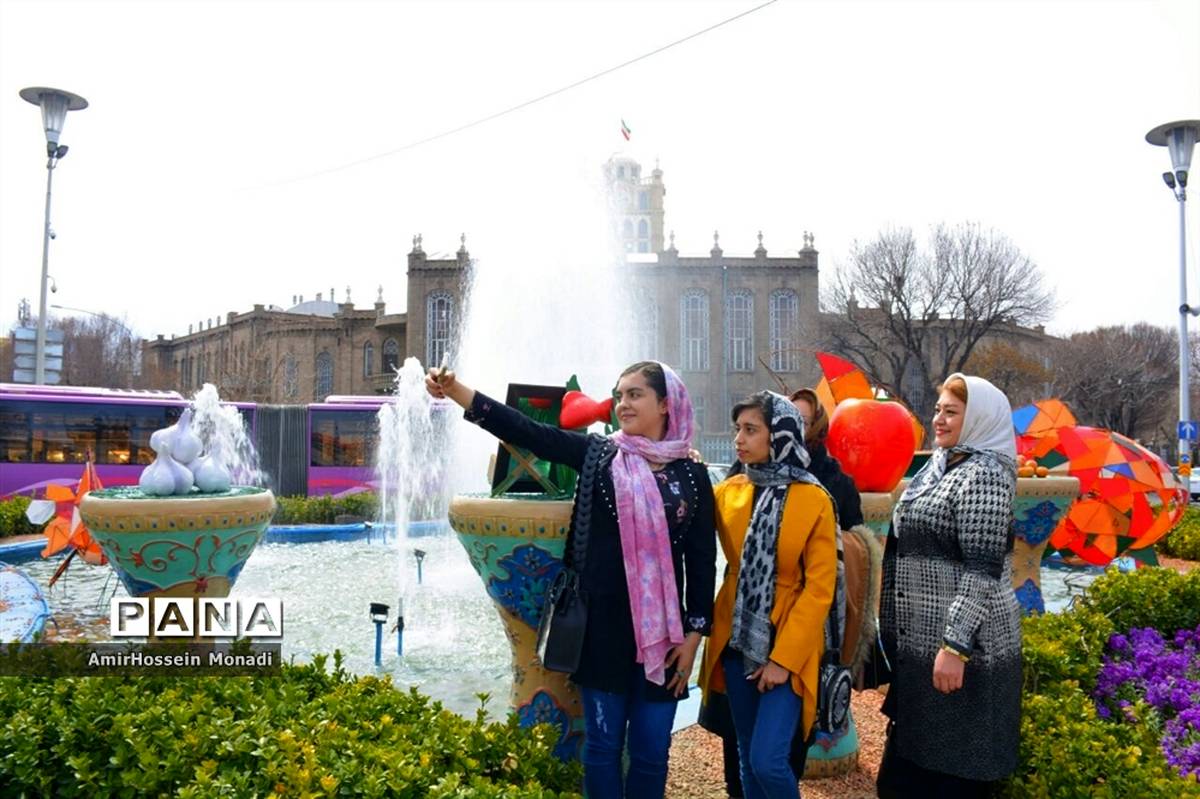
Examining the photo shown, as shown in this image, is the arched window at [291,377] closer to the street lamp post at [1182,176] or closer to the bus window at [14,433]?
the bus window at [14,433]

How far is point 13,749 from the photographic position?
2467 millimetres

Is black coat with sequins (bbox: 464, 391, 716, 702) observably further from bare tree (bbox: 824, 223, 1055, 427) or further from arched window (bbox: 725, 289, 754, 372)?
arched window (bbox: 725, 289, 754, 372)

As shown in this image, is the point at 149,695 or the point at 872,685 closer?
the point at 149,695

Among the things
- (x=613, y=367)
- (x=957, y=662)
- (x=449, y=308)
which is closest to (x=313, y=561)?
(x=957, y=662)

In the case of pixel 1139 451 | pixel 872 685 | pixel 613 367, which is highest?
pixel 613 367

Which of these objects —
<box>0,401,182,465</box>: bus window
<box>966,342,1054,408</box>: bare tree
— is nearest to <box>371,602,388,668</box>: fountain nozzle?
<box>0,401,182,465</box>: bus window

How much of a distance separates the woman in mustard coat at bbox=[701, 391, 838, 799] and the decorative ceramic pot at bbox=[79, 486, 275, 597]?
3054mm

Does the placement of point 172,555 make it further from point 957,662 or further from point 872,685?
point 957,662

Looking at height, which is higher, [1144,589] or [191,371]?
[191,371]

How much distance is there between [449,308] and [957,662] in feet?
134

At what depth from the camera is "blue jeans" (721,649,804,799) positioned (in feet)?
8.39

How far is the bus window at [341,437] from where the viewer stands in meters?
17.2

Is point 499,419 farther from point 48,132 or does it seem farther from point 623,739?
point 48,132

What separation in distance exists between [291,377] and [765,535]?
156 feet
